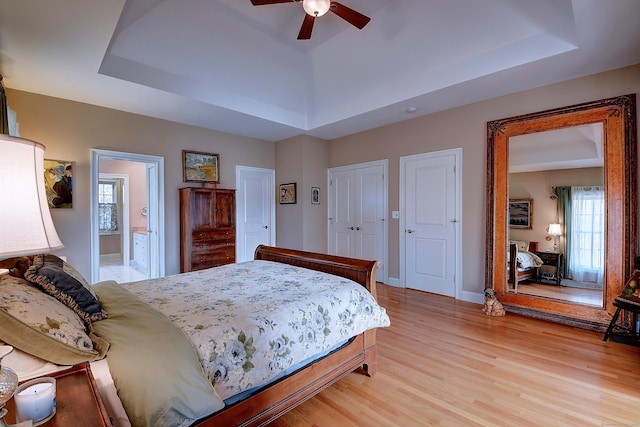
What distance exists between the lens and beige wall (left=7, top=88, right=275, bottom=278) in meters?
3.45

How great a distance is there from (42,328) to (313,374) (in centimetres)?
128

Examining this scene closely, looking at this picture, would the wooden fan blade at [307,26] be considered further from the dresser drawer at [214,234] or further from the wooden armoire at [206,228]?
the dresser drawer at [214,234]

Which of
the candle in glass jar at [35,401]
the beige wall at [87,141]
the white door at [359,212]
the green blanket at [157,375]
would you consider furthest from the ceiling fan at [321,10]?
the beige wall at [87,141]

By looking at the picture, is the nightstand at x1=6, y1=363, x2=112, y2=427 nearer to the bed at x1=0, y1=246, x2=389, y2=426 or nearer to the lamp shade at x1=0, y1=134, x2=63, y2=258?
the bed at x1=0, y1=246, x2=389, y2=426

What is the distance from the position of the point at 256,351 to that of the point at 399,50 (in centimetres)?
345

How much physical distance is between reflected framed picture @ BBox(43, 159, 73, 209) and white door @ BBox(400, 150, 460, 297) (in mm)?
4455

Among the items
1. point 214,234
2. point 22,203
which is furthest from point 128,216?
point 22,203

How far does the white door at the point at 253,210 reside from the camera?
5262 mm

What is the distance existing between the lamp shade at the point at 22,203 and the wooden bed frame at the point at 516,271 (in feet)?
13.1

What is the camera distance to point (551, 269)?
324 centimetres

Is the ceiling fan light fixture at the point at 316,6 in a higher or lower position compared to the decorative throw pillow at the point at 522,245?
higher

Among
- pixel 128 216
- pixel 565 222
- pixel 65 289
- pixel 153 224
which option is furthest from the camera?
pixel 128 216

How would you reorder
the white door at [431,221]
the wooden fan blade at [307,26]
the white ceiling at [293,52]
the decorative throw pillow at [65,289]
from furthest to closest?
the white door at [431,221], the wooden fan blade at [307,26], the white ceiling at [293,52], the decorative throw pillow at [65,289]

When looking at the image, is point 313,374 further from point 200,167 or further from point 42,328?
point 200,167
